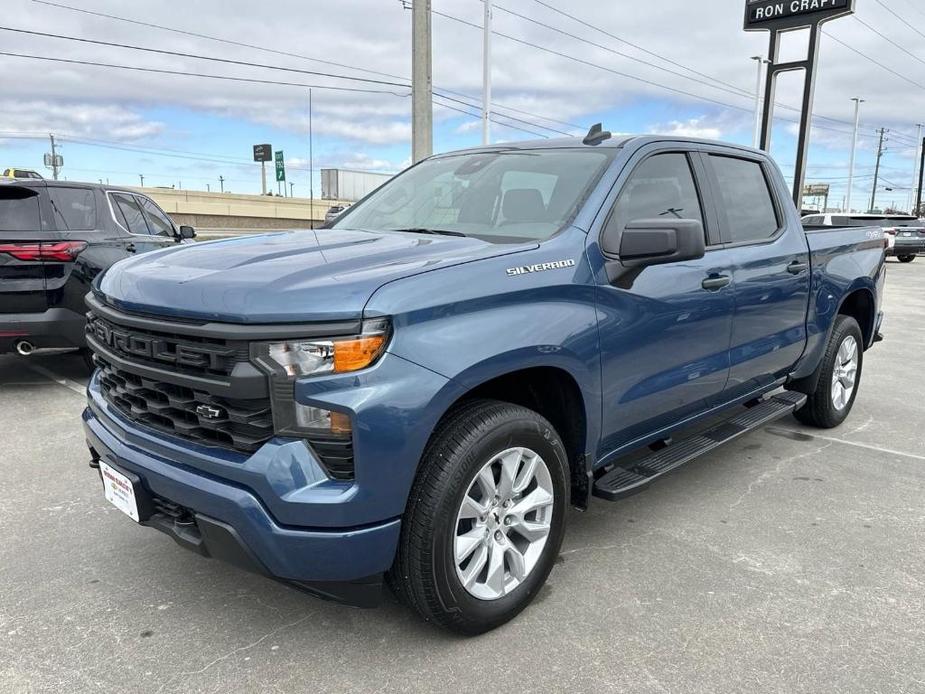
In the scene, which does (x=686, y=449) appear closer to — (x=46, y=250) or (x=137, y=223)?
(x=46, y=250)

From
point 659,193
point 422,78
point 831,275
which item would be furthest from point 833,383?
point 422,78

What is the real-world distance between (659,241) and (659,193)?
2.56ft

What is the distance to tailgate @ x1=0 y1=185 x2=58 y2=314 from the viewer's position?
5.78 meters

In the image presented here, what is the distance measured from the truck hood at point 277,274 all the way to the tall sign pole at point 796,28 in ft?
62.4

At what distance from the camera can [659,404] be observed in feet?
11.0

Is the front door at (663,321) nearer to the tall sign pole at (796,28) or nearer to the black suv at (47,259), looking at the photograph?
the black suv at (47,259)

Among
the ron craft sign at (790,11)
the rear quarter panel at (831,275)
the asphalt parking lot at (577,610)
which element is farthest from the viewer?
the ron craft sign at (790,11)

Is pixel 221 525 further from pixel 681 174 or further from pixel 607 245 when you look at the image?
pixel 681 174

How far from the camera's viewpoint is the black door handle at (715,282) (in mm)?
3499

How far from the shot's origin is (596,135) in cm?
356

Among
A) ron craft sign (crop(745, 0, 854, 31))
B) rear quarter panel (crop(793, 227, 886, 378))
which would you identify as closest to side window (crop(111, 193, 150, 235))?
rear quarter panel (crop(793, 227, 886, 378))

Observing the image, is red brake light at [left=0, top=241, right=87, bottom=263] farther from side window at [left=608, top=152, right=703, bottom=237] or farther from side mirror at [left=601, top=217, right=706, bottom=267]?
side mirror at [left=601, top=217, right=706, bottom=267]

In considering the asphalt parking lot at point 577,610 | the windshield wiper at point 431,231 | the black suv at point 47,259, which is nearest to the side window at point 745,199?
the asphalt parking lot at point 577,610

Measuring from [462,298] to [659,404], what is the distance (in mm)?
1358
